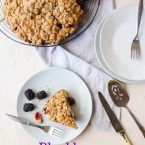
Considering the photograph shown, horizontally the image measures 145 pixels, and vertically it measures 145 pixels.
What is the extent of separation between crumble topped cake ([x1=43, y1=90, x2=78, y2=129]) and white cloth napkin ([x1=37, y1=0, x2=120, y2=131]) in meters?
0.08

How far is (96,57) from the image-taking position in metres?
1.34

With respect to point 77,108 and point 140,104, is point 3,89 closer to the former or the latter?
point 77,108

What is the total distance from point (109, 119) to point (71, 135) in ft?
0.45

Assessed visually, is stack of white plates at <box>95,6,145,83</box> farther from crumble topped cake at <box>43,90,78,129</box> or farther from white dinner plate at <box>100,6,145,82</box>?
crumble topped cake at <box>43,90,78,129</box>

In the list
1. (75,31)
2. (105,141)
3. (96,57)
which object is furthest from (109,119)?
(75,31)

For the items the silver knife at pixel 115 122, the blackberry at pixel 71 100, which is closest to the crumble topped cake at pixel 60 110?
the blackberry at pixel 71 100

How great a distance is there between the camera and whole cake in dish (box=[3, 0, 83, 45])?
1.26 m

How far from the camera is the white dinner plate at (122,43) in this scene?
1.31 m

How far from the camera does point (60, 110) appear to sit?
4.30ft

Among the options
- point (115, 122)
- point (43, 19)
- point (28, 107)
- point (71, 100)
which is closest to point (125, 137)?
point (115, 122)

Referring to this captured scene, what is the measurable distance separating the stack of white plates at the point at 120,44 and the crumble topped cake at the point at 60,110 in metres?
0.17

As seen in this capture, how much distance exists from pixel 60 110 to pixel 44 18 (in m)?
0.30

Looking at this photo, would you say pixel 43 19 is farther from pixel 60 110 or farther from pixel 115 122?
pixel 115 122

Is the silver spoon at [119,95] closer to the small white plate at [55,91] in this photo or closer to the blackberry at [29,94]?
the small white plate at [55,91]
